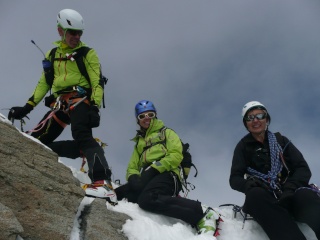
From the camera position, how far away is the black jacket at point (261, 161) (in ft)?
23.7

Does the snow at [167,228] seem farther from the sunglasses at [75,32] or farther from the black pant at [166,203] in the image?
the sunglasses at [75,32]

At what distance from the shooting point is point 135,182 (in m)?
7.93

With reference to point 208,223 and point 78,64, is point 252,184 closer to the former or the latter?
point 208,223

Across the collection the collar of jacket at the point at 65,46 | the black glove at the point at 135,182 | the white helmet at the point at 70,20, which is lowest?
the black glove at the point at 135,182

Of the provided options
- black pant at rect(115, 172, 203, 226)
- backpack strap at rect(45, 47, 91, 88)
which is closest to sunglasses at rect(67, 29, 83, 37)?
backpack strap at rect(45, 47, 91, 88)

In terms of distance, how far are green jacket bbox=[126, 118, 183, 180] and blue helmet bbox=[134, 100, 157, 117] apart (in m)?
0.27

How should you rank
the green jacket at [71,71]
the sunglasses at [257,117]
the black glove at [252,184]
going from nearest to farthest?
the black glove at [252,184], the sunglasses at [257,117], the green jacket at [71,71]

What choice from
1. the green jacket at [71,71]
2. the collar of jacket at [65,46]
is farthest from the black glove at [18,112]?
the collar of jacket at [65,46]

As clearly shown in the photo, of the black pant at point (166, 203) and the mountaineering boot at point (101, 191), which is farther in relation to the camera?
the black pant at point (166, 203)

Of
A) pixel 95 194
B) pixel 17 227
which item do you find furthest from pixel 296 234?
pixel 17 227

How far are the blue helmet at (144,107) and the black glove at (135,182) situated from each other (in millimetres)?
1500

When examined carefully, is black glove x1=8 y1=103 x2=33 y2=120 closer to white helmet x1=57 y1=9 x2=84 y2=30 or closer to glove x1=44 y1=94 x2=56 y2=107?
glove x1=44 y1=94 x2=56 y2=107

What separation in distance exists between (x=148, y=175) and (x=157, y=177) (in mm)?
271

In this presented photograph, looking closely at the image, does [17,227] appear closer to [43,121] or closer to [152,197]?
[152,197]
